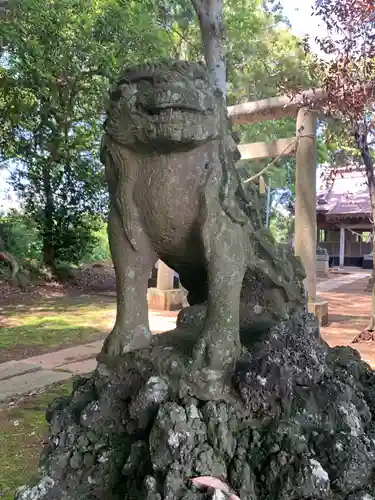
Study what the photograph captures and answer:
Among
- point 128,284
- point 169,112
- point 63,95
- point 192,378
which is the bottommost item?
point 192,378

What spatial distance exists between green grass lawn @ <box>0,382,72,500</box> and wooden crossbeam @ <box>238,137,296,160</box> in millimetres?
4170

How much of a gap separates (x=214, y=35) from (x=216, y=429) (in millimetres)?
3721

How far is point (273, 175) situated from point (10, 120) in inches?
328

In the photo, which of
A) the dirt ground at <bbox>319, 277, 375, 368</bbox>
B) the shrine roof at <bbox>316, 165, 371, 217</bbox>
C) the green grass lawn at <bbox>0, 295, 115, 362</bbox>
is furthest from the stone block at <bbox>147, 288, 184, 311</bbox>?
the shrine roof at <bbox>316, 165, 371, 217</bbox>

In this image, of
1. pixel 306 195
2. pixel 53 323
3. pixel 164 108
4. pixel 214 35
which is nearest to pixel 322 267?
pixel 306 195

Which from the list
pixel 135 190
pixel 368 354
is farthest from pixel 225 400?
pixel 368 354

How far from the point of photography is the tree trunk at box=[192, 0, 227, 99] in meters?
4.34

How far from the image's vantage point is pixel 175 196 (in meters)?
1.71

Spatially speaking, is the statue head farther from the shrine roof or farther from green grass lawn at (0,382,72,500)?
the shrine roof

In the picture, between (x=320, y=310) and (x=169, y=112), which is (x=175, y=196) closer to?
(x=169, y=112)

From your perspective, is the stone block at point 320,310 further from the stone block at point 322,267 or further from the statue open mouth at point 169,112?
the stone block at point 322,267

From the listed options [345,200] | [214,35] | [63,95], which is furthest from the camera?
[345,200]

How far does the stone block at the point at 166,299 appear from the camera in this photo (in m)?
7.70

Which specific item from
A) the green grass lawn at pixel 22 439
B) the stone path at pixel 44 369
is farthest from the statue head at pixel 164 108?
the stone path at pixel 44 369
